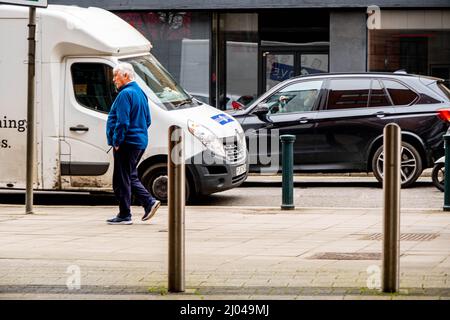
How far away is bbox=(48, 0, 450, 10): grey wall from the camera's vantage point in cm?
2450

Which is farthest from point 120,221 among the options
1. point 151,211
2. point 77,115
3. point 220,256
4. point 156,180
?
point 220,256

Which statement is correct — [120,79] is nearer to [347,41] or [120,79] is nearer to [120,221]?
[120,221]

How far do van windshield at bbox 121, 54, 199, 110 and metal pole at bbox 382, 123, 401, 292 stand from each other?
780 centimetres

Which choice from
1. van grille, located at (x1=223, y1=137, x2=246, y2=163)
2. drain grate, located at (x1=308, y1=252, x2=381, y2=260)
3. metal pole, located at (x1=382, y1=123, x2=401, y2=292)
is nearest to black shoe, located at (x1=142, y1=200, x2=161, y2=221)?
van grille, located at (x1=223, y1=137, x2=246, y2=163)

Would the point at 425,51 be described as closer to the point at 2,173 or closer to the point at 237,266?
the point at 2,173

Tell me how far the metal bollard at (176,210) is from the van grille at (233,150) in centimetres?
739

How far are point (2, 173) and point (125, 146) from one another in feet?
11.4

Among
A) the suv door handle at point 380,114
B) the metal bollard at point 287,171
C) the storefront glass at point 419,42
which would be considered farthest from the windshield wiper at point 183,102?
the storefront glass at point 419,42

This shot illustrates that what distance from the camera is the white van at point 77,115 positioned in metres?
14.8

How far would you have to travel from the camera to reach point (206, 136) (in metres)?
14.6

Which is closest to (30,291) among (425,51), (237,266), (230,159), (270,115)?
(237,266)

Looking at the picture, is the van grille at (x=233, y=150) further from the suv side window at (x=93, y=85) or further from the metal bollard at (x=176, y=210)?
the metal bollard at (x=176, y=210)

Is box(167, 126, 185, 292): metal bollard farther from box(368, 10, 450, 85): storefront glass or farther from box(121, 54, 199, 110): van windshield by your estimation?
box(368, 10, 450, 85): storefront glass

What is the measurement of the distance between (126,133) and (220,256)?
3.21 m
